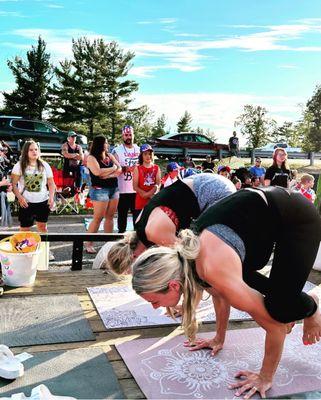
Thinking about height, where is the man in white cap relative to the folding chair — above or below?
above

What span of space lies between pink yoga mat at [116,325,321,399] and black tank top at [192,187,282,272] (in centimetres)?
64

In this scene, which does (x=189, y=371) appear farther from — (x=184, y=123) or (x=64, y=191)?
(x=184, y=123)

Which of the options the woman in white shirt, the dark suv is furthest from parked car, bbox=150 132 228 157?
the woman in white shirt

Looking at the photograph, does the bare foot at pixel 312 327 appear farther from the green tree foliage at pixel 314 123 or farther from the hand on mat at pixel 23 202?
the green tree foliage at pixel 314 123

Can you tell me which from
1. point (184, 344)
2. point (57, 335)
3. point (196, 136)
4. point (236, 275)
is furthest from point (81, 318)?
point (196, 136)

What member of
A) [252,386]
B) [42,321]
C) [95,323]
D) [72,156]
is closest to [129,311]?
[95,323]

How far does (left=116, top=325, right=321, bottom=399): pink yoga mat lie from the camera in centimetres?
207

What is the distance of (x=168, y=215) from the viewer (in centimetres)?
225

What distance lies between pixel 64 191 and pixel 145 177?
145 inches

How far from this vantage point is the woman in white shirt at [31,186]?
4262 millimetres

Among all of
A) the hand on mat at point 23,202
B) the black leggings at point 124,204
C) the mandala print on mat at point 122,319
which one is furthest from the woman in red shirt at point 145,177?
the mandala print on mat at point 122,319

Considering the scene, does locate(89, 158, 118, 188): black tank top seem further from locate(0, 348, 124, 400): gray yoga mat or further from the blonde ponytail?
the blonde ponytail

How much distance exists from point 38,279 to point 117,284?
605mm

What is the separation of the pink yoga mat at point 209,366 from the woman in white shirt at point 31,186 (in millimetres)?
2124
